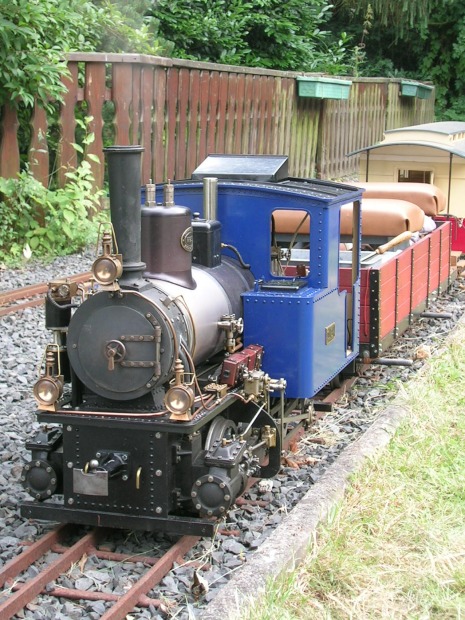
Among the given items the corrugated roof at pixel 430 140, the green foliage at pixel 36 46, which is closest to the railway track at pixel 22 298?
the green foliage at pixel 36 46

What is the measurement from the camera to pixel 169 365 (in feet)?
16.3

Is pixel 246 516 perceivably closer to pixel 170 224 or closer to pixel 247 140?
pixel 170 224

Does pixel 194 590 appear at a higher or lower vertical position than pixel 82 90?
lower

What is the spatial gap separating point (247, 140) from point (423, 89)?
12.2 metres

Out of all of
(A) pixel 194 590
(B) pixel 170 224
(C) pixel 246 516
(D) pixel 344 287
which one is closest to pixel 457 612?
(A) pixel 194 590

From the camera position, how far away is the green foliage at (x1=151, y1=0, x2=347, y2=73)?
1886cm

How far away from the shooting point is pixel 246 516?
5.55 meters

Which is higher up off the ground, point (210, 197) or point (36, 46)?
point (36, 46)

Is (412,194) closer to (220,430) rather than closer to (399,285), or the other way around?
(399,285)

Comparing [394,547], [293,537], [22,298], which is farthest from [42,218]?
[394,547]

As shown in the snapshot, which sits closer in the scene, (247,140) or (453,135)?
(453,135)

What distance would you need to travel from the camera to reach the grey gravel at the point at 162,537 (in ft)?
15.1

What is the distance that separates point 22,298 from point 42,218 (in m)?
2.63

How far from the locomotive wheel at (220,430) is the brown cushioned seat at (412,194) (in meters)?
6.03
